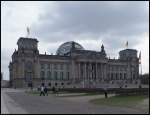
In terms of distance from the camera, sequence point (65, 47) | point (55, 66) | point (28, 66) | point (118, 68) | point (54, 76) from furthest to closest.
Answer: point (118, 68)
point (65, 47)
point (54, 76)
point (55, 66)
point (28, 66)

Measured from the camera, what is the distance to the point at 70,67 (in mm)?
172000

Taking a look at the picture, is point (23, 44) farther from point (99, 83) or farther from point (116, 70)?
point (116, 70)

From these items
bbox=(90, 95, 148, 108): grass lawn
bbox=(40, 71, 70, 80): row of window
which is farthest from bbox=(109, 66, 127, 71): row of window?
bbox=(90, 95, 148, 108): grass lawn

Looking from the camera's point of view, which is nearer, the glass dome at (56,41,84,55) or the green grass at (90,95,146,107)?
the green grass at (90,95,146,107)

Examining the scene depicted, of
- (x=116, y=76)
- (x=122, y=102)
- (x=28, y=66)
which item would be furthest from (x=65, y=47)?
(x=122, y=102)

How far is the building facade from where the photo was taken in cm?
15700

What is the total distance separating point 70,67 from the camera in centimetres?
17200

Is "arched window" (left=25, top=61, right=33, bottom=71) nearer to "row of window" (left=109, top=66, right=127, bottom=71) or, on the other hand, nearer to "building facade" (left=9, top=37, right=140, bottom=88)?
"building facade" (left=9, top=37, right=140, bottom=88)

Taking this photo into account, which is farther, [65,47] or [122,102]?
[65,47]

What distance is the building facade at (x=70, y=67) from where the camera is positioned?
157m

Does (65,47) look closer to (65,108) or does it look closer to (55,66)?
(55,66)

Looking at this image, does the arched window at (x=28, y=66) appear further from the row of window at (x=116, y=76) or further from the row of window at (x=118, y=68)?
the row of window at (x=118, y=68)

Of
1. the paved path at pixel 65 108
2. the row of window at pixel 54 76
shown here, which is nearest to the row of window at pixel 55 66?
the row of window at pixel 54 76

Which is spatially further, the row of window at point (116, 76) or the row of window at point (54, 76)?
the row of window at point (116, 76)
